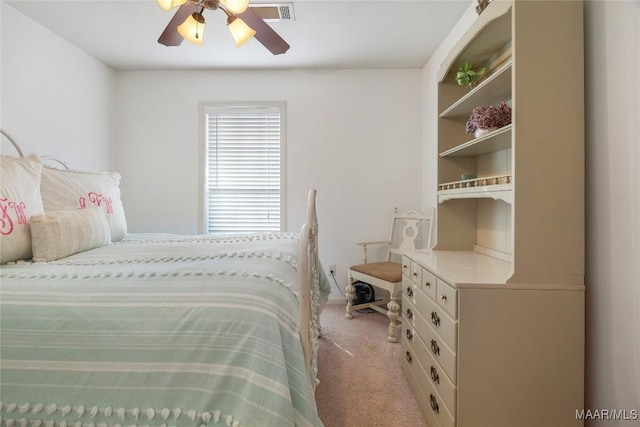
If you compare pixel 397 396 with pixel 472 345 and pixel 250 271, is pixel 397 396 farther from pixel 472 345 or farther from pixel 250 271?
pixel 250 271

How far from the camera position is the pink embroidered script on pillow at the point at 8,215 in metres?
1.24

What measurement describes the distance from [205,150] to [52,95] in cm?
125

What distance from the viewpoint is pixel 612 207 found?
1.11 meters

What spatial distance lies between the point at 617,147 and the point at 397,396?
1.57 meters

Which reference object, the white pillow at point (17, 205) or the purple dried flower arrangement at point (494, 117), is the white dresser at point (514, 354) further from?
the white pillow at point (17, 205)

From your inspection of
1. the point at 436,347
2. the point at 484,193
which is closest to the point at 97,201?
the point at 436,347

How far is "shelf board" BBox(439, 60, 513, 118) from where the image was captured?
4.44ft

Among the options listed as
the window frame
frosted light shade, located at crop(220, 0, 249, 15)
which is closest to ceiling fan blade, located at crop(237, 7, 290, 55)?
frosted light shade, located at crop(220, 0, 249, 15)

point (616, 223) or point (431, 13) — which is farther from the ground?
point (431, 13)

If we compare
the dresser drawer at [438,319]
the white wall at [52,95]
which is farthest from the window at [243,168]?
the dresser drawer at [438,319]

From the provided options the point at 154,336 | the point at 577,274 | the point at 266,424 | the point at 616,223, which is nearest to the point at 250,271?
the point at 154,336

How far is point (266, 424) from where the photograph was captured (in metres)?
0.70

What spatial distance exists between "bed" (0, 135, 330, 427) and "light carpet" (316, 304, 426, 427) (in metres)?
0.89

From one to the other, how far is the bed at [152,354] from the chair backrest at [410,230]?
2140mm
